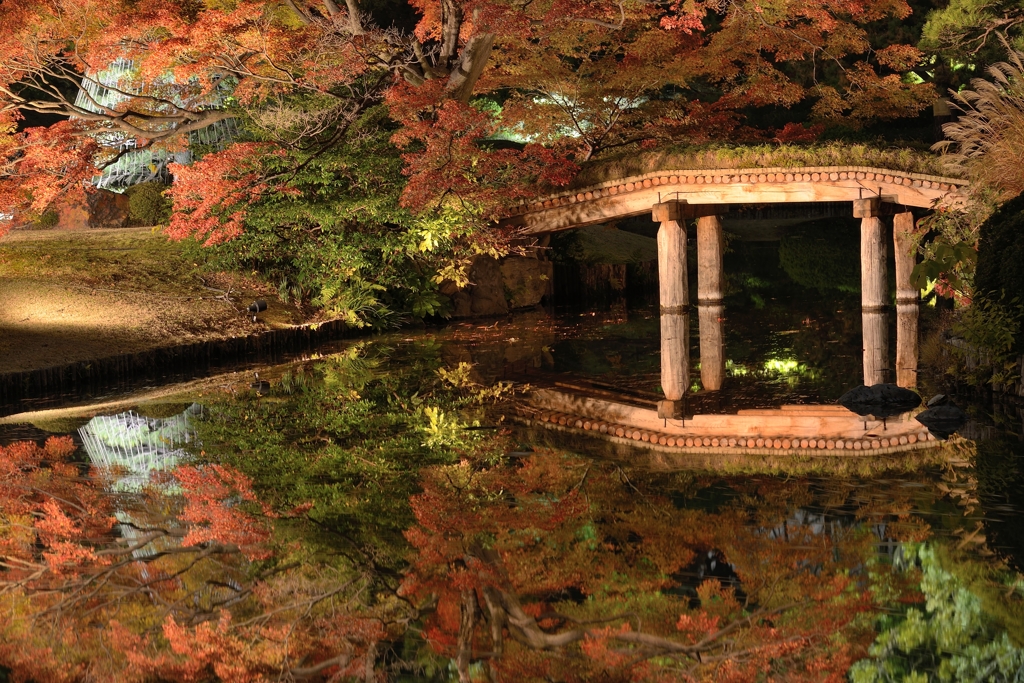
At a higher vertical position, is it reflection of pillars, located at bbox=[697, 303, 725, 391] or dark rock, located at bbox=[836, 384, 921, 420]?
reflection of pillars, located at bbox=[697, 303, 725, 391]

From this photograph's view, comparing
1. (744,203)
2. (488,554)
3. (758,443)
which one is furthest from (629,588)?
(744,203)

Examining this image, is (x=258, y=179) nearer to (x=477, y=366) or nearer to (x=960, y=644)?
(x=477, y=366)

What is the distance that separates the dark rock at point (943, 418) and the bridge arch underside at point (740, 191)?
5213mm

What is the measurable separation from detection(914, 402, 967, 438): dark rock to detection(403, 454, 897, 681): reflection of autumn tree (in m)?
2.78

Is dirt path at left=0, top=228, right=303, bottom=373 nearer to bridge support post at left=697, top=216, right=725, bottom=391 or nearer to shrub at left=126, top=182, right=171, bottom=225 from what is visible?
shrub at left=126, top=182, right=171, bottom=225

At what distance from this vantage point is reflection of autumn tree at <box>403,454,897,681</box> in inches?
175

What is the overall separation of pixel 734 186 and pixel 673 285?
208cm

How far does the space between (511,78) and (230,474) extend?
42.3 ft

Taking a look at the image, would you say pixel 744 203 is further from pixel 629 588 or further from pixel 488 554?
pixel 629 588

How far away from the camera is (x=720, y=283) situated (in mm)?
19375

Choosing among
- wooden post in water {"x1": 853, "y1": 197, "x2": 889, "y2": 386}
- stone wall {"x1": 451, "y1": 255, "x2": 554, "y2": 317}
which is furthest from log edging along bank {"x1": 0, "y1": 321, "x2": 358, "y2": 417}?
wooden post in water {"x1": 853, "y1": 197, "x2": 889, "y2": 386}

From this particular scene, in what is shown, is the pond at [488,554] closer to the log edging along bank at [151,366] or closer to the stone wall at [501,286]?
the log edging along bank at [151,366]

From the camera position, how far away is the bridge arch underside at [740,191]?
1486cm

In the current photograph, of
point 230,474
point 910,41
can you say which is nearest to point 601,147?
point 910,41
